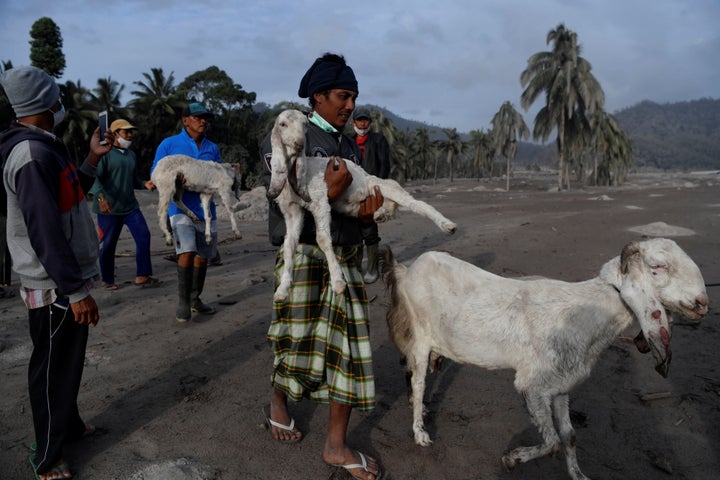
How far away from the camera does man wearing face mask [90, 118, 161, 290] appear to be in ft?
19.7

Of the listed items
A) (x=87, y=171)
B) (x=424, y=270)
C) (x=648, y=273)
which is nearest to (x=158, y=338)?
(x=87, y=171)

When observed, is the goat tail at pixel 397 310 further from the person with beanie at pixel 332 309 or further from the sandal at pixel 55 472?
the sandal at pixel 55 472

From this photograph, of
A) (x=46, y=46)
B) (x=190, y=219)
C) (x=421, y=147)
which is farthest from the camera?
(x=421, y=147)

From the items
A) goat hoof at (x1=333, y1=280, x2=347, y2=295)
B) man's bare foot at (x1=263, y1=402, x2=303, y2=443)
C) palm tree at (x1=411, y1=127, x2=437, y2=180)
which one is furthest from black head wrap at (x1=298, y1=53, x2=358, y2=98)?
palm tree at (x1=411, y1=127, x2=437, y2=180)

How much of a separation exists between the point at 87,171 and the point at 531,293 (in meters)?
2.88

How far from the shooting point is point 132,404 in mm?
3293

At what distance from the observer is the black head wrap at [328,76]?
239 centimetres

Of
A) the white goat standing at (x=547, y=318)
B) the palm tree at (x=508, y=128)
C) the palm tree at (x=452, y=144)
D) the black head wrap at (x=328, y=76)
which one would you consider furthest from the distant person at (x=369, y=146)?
the palm tree at (x=452, y=144)

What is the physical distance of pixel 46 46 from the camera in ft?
94.7

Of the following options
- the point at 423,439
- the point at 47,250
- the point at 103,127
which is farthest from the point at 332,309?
the point at 103,127

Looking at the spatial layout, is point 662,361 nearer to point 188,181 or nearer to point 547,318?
point 547,318

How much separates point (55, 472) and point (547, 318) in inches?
114

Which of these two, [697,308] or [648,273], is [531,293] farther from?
[697,308]

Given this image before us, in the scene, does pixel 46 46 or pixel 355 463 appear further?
pixel 46 46
